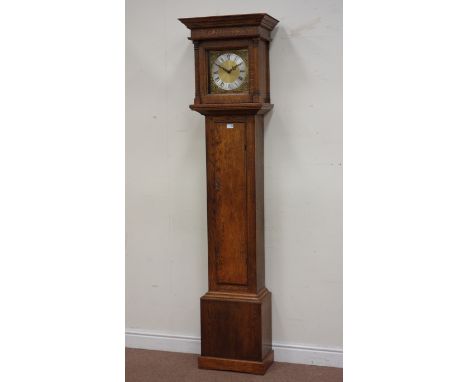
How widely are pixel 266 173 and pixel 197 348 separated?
1124mm

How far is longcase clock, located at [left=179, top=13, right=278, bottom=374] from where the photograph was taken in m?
3.29

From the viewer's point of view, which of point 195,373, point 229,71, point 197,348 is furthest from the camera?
point 197,348

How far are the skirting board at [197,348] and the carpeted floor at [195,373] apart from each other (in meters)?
0.04

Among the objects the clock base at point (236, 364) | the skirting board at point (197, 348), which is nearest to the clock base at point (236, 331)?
the clock base at point (236, 364)

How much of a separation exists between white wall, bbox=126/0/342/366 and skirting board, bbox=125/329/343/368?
35 millimetres

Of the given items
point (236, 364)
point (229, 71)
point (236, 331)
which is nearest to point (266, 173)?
point (229, 71)

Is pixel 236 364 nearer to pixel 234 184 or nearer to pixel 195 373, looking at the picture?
pixel 195 373

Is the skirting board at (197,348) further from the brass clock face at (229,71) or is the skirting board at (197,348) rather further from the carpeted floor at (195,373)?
the brass clock face at (229,71)

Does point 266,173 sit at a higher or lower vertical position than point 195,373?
higher

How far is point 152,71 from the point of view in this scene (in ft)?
12.1

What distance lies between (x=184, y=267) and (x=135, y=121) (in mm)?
917

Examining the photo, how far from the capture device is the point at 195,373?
345 cm

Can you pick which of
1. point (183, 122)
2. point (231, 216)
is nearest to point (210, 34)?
point (183, 122)

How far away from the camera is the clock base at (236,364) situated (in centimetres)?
341
